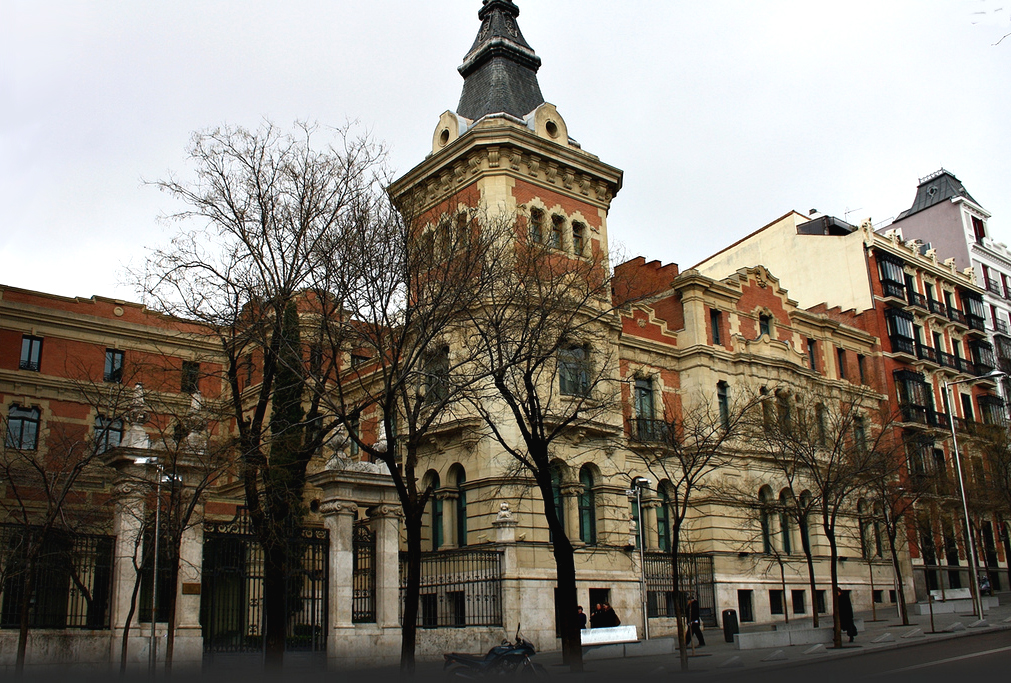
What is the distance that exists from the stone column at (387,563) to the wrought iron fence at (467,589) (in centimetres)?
273

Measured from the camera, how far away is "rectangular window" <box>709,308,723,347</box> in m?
35.8

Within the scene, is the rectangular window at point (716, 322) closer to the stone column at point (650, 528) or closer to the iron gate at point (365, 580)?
the stone column at point (650, 528)

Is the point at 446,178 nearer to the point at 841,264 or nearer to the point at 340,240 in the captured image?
the point at 340,240

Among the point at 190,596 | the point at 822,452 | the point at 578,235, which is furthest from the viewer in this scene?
the point at 822,452

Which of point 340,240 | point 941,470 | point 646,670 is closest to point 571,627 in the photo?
point 646,670

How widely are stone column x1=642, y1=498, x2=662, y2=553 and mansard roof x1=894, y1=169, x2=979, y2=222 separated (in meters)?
39.4

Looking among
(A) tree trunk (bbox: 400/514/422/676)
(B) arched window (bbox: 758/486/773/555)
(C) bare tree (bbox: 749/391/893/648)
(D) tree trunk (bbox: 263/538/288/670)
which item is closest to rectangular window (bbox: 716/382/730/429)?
(C) bare tree (bbox: 749/391/893/648)

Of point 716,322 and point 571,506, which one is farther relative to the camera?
point 716,322

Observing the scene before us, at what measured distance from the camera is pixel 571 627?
17.4 meters

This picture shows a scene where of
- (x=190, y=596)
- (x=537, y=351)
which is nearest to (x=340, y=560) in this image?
(x=190, y=596)

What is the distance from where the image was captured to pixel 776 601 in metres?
33.8

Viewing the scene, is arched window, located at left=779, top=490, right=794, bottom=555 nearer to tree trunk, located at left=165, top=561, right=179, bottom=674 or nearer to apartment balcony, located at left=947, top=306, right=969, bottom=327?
apartment balcony, located at left=947, top=306, right=969, bottom=327

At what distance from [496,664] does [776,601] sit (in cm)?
2170

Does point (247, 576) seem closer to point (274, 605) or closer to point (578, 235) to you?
point (274, 605)
